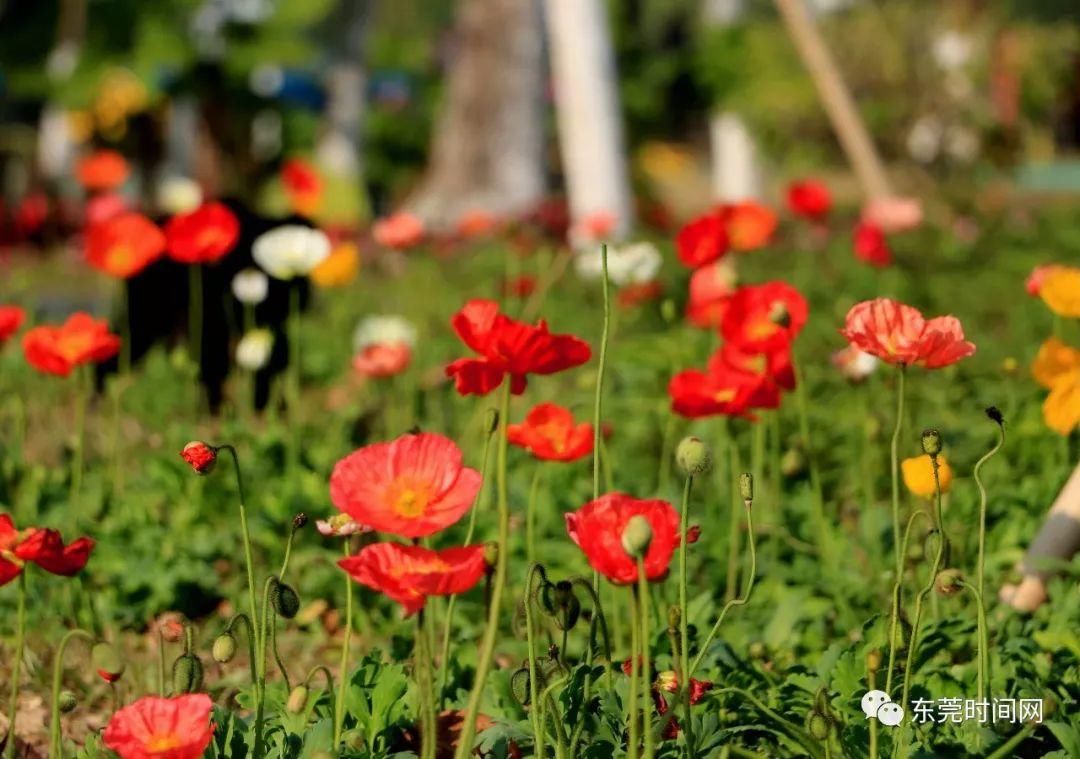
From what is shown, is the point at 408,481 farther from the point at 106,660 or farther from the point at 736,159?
the point at 736,159

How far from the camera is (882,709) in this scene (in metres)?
1.92

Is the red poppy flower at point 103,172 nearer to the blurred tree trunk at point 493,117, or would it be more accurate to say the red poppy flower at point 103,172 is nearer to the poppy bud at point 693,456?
the blurred tree trunk at point 493,117

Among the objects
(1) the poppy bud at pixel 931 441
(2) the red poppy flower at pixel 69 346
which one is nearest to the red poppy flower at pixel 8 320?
(2) the red poppy flower at pixel 69 346

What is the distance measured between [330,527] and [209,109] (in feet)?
47.7

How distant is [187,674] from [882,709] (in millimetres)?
856

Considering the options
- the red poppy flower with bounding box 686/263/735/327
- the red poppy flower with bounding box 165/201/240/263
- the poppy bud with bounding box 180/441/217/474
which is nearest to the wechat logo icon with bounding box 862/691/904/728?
the poppy bud with bounding box 180/441/217/474

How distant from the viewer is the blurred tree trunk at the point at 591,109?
8.11 meters

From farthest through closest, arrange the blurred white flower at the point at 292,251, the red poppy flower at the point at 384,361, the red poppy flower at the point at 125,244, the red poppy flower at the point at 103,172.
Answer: the red poppy flower at the point at 103,172
the blurred white flower at the point at 292,251
the red poppy flower at the point at 125,244
the red poppy flower at the point at 384,361

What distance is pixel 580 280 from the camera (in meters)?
7.39

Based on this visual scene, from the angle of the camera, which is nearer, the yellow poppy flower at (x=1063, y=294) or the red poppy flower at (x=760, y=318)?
the yellow poppy flower at (x=1063, y=294)

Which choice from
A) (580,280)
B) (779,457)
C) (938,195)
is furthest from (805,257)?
(779,457)

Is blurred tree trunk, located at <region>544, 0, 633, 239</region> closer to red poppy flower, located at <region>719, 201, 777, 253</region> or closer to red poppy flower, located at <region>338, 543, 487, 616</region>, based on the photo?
red poppy flower, located at <region>719, 201, 777, 253</region>

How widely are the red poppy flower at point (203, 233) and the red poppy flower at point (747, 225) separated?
121 cm

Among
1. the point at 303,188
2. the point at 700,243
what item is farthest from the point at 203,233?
the point at 303,188
